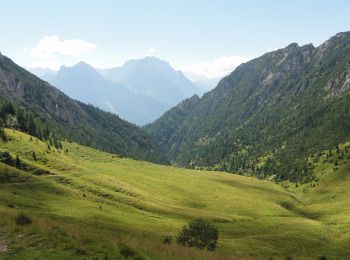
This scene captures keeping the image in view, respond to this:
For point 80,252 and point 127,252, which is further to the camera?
point 127,252

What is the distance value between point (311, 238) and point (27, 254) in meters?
92.7

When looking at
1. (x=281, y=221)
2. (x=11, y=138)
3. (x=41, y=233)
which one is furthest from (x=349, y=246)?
(x=11, y=138)

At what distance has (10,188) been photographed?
262 ft

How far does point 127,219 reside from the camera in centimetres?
7788

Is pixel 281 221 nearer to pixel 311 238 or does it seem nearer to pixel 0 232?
pixel 311 238

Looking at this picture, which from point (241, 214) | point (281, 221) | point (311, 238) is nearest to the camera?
point (311, 238)

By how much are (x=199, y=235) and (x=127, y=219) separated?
22.8 metres

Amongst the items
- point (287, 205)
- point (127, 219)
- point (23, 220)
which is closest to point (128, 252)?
point (23, 220)

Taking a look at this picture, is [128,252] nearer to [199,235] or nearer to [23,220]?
[23,220]

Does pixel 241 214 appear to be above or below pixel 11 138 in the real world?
below

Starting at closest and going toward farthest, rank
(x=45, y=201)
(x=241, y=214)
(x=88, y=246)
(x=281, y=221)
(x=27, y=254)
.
A: (x=27, y=254) → (x=88, y=246) → (x=45, y=201) → (x=281, y=221) → (x=241, y=214)

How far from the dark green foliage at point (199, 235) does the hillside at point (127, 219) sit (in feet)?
12.8

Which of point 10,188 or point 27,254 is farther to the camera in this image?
point 10,188

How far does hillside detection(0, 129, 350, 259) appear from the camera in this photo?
75.4ft
